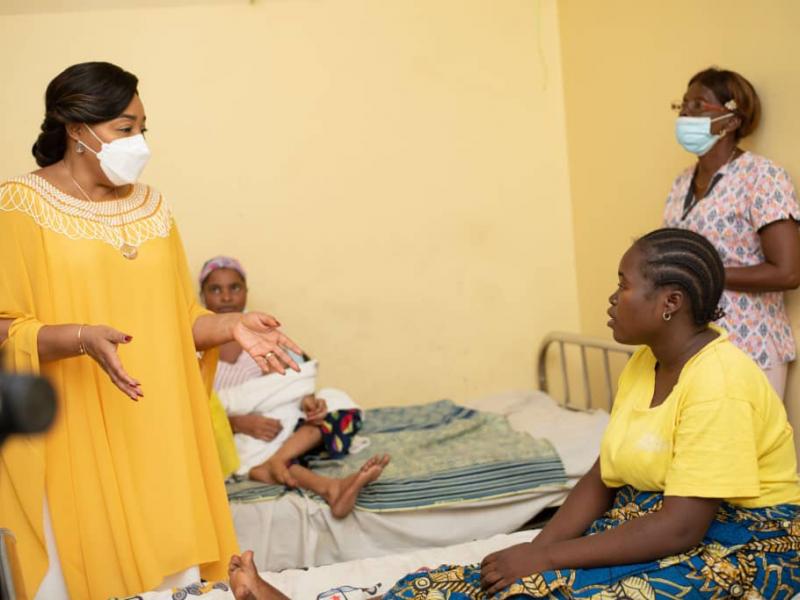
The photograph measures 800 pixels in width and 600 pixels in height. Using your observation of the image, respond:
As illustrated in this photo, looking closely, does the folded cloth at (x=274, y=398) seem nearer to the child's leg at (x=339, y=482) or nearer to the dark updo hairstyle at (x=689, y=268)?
the child's leg at (x=339, y=482)

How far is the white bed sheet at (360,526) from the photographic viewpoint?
11.1 ft

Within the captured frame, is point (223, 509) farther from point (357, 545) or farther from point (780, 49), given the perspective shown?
point (780, 49)

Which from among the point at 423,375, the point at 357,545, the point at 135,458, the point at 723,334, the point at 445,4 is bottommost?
the point at 357,545

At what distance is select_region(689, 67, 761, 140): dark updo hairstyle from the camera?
130 inches

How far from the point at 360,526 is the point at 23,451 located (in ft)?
4.77

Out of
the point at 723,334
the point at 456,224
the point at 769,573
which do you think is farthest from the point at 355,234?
the point at 769,573

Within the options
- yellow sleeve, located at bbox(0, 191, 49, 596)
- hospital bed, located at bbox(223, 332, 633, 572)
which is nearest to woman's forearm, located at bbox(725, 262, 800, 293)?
hospital bed, located at bbox(223, 332, 633, 572)

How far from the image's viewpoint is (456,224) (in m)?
4.72

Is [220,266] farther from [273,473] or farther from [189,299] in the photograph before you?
[189,299]

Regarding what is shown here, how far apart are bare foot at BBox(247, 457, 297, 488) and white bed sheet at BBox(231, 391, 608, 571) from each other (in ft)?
0.26

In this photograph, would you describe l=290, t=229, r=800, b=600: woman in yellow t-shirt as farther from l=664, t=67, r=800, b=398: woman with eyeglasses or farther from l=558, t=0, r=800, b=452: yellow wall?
l=558, t=0, r=800, b=452: yellow wall

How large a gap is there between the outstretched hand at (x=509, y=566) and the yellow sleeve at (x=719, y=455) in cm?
32

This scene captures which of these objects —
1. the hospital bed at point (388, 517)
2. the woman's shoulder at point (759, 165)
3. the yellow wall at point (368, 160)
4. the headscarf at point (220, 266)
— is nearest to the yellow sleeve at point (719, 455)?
the woman's shoulder at point (759, 165)

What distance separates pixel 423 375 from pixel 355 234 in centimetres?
83
